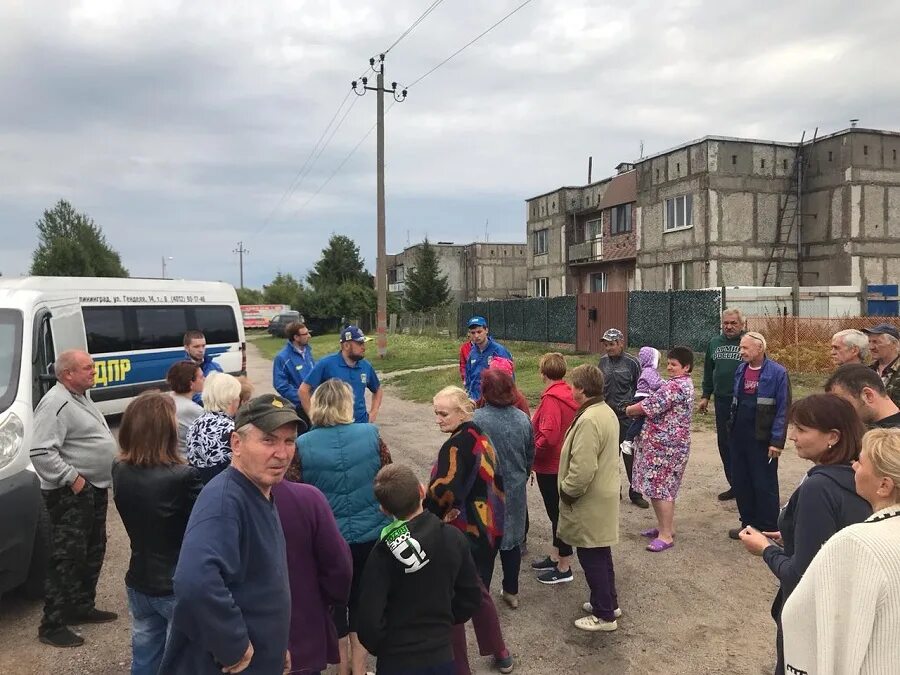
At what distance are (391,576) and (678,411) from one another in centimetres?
366

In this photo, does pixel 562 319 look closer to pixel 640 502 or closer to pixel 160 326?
pixel 160 326

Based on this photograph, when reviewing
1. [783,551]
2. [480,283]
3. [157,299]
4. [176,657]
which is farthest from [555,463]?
[480,283]

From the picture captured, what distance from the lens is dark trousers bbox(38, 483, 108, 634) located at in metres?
4.02

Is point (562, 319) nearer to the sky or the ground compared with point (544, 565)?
nearer to the sky

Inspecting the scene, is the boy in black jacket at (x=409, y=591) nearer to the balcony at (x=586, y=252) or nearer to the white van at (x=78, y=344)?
the white van at (x=78, y=344)

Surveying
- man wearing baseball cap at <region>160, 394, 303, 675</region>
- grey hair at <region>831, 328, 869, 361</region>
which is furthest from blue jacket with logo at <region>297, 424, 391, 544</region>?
grey hair at <region>831, 328, 869, 361</region>

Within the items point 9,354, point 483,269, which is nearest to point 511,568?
point 9,354

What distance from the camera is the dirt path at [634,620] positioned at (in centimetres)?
382

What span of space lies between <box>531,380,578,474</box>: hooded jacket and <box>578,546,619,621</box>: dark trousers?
2.87ft

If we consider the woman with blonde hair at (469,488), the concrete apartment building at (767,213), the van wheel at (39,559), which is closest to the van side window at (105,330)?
the van wheel at (39,559)

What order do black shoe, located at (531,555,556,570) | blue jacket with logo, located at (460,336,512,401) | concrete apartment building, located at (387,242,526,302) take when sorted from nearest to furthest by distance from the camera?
black shoe, located at (531,555,556,570)
blue jacket with logo, located at (460,336,512,401)
concrete apartment building, located at (387,242,526,302)

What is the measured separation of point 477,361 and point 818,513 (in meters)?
4.93

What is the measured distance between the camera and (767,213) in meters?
27.1

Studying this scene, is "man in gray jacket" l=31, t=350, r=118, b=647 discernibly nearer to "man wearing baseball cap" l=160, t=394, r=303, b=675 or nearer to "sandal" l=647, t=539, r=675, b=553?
"man wearing baseball cap" l=160, t=394, r=303, b=675
